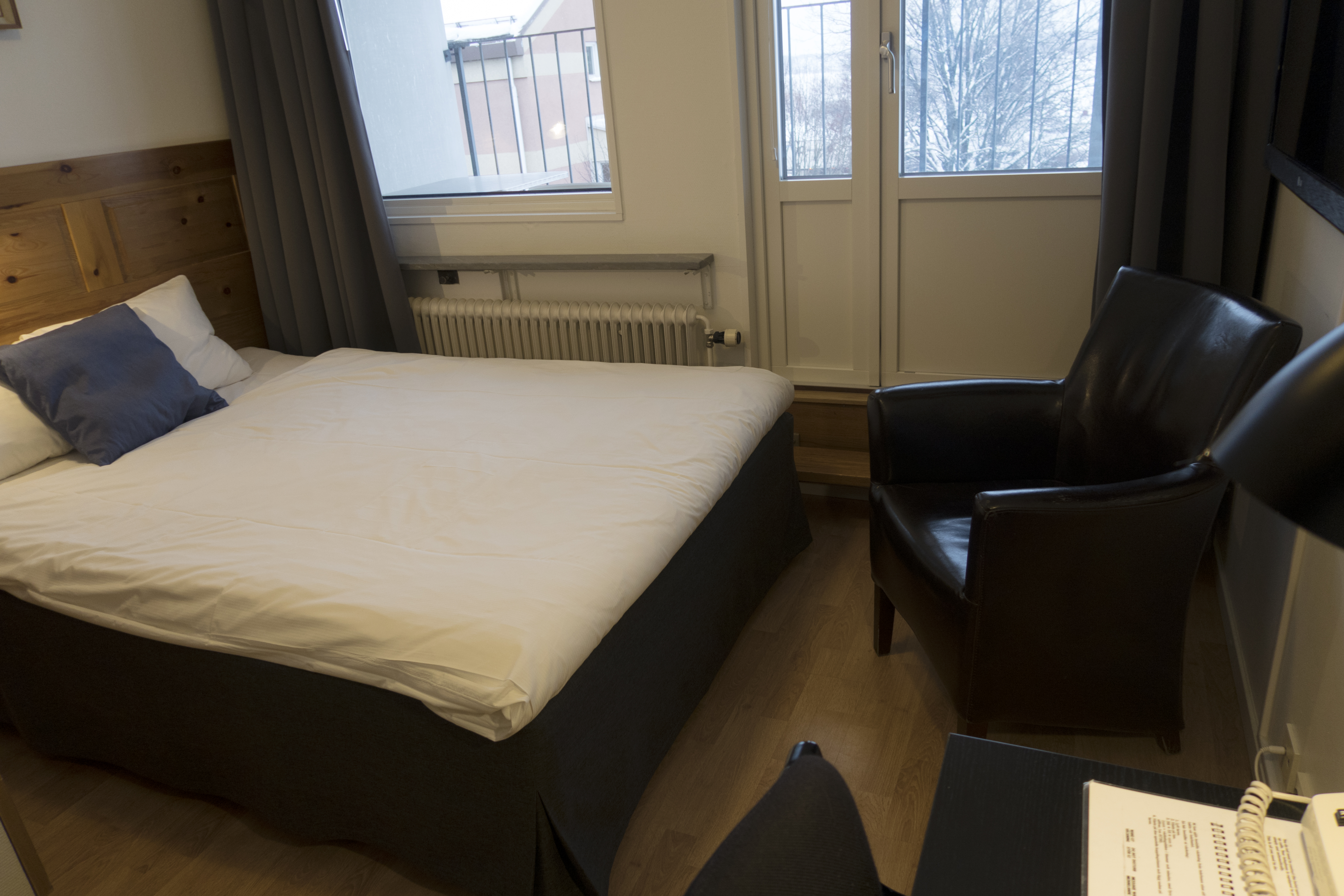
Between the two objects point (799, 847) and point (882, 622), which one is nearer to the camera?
point (799, 847)

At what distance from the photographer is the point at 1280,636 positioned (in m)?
1.66

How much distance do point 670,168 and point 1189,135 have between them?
1.45 m

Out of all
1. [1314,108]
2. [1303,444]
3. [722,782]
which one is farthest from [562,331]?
[1303,444]

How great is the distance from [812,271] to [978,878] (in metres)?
2.35

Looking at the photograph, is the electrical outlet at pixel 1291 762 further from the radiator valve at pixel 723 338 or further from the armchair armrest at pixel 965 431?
the radiator valve at pixel 723 338

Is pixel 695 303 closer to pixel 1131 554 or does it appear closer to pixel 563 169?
pixel 563 169

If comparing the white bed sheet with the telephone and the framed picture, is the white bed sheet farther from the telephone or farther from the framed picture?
the telephone

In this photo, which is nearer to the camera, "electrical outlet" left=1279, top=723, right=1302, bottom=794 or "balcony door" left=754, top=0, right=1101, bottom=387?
"electrical outlet" left=1279, top=723, right=1302, bottom=794

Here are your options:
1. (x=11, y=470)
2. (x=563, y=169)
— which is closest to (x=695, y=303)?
(x=563, y=169)

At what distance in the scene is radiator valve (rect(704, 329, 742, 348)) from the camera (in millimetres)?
2980

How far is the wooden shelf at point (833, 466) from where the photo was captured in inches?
113

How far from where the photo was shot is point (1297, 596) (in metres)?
1.59

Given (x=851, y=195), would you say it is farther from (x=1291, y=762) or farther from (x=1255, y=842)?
(x=1255, y=842)

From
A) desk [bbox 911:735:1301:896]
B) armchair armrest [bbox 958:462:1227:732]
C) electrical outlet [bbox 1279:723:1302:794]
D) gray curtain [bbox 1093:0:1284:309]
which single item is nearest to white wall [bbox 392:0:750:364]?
gray curtain [bbox 1093:0:1284:309]
